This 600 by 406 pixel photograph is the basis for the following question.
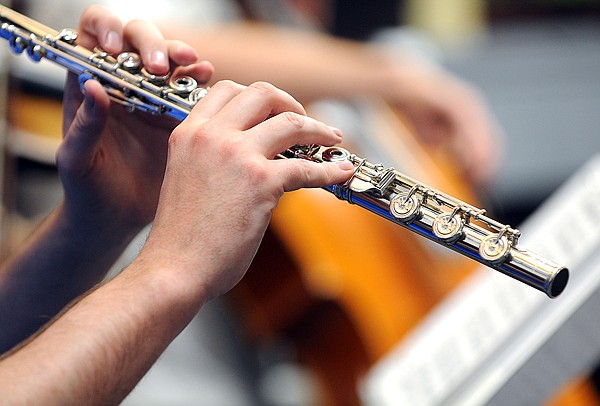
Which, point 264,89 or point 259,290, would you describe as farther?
point 259,290

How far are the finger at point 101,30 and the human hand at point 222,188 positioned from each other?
197 mm

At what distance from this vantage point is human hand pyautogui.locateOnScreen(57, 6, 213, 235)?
0.80 metres

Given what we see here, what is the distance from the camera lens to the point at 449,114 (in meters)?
1.77

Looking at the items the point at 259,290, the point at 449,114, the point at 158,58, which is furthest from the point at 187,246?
the point at 449,114

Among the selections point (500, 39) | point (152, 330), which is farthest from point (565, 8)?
point (152, 330)

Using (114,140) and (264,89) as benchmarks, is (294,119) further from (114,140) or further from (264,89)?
(114,140)

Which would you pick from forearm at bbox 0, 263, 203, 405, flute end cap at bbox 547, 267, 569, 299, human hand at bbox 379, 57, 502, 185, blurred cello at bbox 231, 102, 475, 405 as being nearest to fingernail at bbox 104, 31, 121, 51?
forearm at bbox 0, 263, 203, 405

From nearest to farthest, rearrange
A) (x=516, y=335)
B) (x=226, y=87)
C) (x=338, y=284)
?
1. (x=226, y=87)
2. (x=516, y=335)
3. (x=338, y=284)

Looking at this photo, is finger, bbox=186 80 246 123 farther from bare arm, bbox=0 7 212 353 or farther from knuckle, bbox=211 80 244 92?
bare arm, bbox=0 7 212 353

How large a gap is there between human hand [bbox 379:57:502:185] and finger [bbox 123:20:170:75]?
1010 mm

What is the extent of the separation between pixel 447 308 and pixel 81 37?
56 cm

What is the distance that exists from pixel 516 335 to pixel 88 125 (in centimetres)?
52

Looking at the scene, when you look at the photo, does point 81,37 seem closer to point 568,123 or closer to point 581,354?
point 581,354

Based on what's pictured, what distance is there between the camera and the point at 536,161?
259 centimetres
